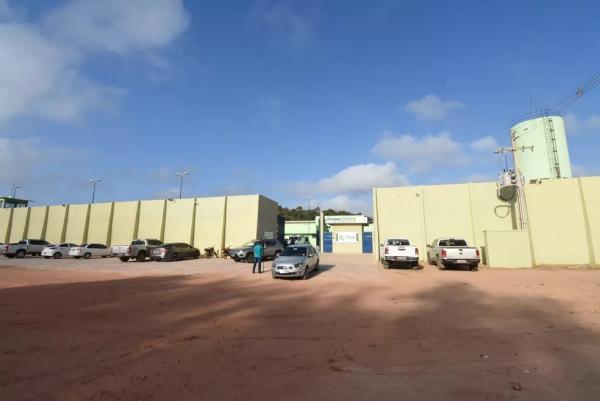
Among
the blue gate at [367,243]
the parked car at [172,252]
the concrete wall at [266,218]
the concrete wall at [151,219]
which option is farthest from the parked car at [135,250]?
the blue gate at [367,243]

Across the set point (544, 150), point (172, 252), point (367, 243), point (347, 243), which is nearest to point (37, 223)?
point (172, 252)

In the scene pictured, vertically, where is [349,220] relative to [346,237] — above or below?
above

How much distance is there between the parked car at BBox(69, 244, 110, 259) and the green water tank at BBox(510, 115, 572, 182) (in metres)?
38.5

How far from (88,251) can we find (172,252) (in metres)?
11.1

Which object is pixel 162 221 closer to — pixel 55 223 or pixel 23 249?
pixel 23 249

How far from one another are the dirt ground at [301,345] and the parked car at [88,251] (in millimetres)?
23112

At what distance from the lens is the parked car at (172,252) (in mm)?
26422

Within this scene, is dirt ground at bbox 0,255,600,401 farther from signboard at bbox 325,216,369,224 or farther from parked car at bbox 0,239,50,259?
signboard at bbox 325,216,369,224

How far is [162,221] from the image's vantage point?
36469mm

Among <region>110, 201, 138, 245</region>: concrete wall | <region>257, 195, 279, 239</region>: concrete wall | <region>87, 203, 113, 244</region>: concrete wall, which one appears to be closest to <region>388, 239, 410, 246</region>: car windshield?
<region>257, 195, 279, 239</region>: concrete wall

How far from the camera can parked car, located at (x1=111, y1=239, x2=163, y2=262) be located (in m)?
26.6

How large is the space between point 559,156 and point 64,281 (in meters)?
32.6

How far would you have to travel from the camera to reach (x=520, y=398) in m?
3.84

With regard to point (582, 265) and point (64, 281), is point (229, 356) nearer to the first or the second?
point (64, 281)
